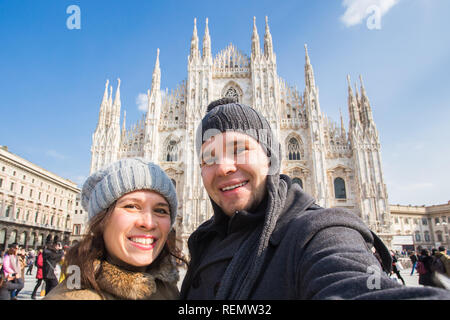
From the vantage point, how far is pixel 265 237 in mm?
1095

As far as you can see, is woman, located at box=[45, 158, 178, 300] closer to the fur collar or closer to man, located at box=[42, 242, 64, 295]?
the fur collar

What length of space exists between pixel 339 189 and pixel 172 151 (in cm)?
1332

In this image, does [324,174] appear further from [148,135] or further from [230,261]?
[230,261]

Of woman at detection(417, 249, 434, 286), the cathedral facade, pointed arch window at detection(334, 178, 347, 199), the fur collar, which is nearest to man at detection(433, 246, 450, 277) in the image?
woman at detection(417, 249, 434, 286)

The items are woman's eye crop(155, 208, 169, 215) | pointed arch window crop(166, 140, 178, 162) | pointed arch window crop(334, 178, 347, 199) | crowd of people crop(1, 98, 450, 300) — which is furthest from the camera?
pointed arch window crop(166, 140, 178, 162)

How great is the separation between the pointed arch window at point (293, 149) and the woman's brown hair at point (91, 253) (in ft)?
66.5

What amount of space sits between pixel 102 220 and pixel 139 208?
223mm

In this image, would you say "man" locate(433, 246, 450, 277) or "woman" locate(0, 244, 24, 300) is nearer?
"woman" locate(0, 244, 24, 300)

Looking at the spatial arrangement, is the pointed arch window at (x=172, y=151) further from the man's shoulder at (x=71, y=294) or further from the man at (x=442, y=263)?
the man's shoulder at (x=71, y=294)

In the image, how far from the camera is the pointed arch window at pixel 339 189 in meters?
20.1

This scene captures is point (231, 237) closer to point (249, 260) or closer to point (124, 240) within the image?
point (249, 260)

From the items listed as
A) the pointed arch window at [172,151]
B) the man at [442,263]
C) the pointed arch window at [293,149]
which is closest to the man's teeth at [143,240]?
the man at [442,263]

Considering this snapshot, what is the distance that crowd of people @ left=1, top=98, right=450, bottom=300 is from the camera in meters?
0.90

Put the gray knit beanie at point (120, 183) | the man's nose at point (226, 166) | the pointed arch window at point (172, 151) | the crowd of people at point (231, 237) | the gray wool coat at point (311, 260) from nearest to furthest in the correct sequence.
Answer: the gray wool coat at point (311, 260), the crowd of people at point (231, 237), the man's nose at point (226, 166), the gray knit beanie at point (120, 183), the pointed arch window at point (172, 151)
